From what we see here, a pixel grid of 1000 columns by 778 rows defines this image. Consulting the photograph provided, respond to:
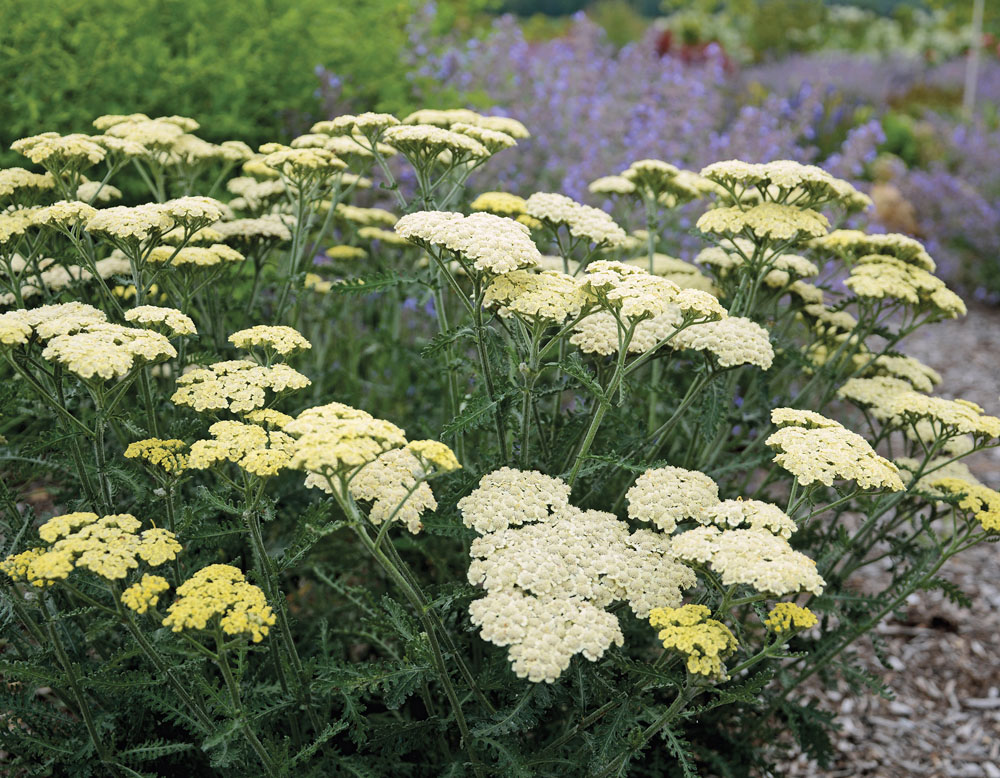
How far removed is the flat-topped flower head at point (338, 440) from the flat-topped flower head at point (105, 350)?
44 centimetres

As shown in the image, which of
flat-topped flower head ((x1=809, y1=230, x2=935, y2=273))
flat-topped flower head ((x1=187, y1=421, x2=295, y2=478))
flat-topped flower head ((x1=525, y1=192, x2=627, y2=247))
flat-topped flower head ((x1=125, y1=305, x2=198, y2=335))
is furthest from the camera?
flat-topped flower head ((x1=809, y1=230, x2=935, y2=273))

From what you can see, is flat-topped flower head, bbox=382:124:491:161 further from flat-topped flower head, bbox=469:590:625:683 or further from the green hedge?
the green hedge

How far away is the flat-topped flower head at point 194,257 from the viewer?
2824 millimetres

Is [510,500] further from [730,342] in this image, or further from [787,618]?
[730,342]

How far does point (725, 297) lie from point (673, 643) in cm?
188

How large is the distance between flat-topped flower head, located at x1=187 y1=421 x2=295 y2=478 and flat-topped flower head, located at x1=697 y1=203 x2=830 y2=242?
172 cm

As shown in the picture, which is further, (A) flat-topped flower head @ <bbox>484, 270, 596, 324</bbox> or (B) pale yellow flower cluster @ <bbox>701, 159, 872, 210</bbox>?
(B) pale yellow flower cluster @ <bbox>701, 159, 872, 210</bbox>

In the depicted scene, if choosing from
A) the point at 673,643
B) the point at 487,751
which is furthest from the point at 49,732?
the point at 673,643

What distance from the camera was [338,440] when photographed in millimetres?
1891

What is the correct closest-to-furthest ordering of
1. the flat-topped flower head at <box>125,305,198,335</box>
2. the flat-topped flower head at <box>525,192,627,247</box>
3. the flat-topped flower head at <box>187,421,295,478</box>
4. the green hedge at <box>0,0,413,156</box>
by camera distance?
the flat-topped flower head at <box>187,421,295,478</box>, the flat-topped flower head at <box>125,305,198,335</box>, the flat-topped flower head at <box>525,192,627,247</box>, the green hedge at <box>0,0,413,156</box>

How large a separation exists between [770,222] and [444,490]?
1.53m

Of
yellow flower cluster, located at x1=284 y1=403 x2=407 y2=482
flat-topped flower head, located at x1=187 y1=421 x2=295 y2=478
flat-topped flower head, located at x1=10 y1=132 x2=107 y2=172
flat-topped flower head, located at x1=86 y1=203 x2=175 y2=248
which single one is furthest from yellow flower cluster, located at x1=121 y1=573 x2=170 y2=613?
flat-topped flower head, located at x1=10 y1=132 x2=107 y2=172

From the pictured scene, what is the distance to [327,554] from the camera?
3.55 metres

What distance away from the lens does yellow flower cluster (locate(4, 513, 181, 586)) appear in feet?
6.27
